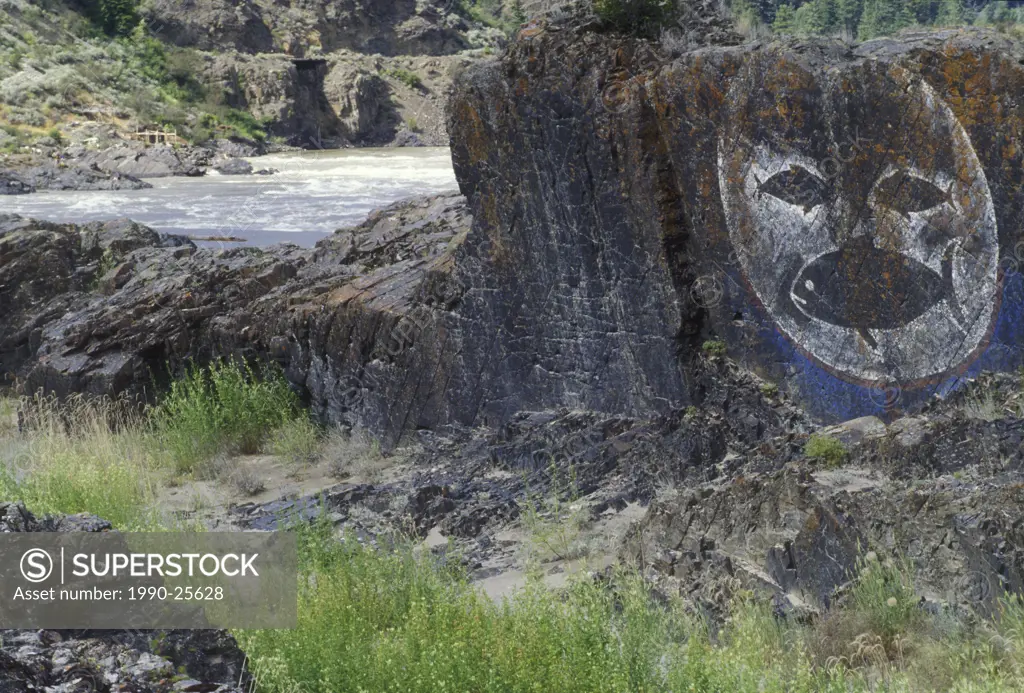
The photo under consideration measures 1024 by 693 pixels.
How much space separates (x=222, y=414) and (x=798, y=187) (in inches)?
233

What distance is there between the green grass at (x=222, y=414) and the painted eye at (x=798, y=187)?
17.5 feet

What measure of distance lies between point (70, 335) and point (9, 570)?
8305mm

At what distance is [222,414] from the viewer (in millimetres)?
11227

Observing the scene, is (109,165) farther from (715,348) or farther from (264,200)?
(715,348)

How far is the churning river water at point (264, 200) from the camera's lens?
1148 inches

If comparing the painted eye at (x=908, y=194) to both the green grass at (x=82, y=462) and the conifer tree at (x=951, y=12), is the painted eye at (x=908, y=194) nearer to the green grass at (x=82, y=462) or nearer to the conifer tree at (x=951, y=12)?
the green grass at (x=82, y=462)

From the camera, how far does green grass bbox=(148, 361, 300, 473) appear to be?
1091 centimetres

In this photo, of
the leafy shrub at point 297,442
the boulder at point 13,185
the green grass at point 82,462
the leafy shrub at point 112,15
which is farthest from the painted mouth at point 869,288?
the leafy shrub at point 112,15

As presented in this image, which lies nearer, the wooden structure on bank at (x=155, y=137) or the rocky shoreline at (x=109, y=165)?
the rocky shoreline at (x=109, y=165)

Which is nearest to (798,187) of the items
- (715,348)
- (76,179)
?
(715,348)

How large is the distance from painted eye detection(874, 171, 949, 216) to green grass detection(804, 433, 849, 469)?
1.41m

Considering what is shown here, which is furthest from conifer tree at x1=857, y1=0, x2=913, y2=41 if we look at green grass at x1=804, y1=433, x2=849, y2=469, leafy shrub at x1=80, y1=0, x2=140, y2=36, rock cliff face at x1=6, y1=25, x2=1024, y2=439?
leafy shrub at x1=80, y1=0, x2=140, y2=36

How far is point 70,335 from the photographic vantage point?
496 inches

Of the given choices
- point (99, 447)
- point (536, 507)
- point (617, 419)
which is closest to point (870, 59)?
point (617, 419)
